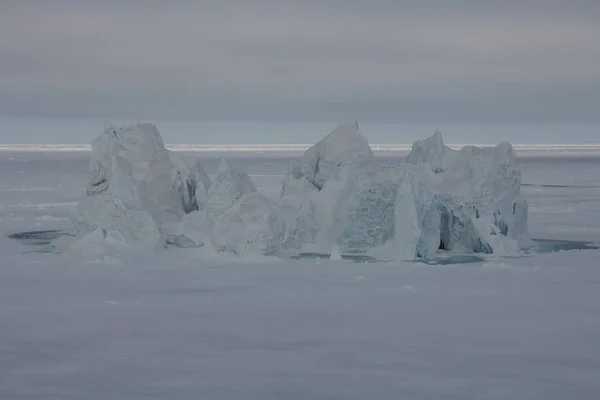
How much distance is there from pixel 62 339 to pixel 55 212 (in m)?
14.5

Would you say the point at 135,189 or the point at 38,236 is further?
the point at 38,236

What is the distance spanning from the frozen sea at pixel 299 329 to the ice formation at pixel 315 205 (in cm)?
81

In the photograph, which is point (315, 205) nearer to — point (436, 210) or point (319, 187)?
point (319, 187)

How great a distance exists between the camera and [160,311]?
388 inches

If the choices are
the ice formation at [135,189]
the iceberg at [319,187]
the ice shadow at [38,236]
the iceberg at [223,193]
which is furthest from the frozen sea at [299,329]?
the ice shadow at [38,236]

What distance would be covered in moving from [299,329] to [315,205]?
6790 millimetres

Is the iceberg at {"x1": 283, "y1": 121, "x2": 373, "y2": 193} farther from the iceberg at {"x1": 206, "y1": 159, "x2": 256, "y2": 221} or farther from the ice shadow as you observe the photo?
the ice shadow

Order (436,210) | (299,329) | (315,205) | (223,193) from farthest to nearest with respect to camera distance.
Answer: (315,205) → (223,193) → (436,210) → (299,329)

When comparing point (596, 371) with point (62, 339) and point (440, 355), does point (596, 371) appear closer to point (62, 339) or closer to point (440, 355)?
point (440, 355)

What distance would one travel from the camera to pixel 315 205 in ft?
51.3

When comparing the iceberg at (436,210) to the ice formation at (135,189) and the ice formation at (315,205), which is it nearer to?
the ice formation at (315,205)

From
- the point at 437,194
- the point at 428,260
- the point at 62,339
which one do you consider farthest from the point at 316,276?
the point at 62,339

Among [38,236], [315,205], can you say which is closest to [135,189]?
[38,236]

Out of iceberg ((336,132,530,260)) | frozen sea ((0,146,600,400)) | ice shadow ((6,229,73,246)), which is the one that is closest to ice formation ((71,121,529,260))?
iceberg ((336,132,530,260))
